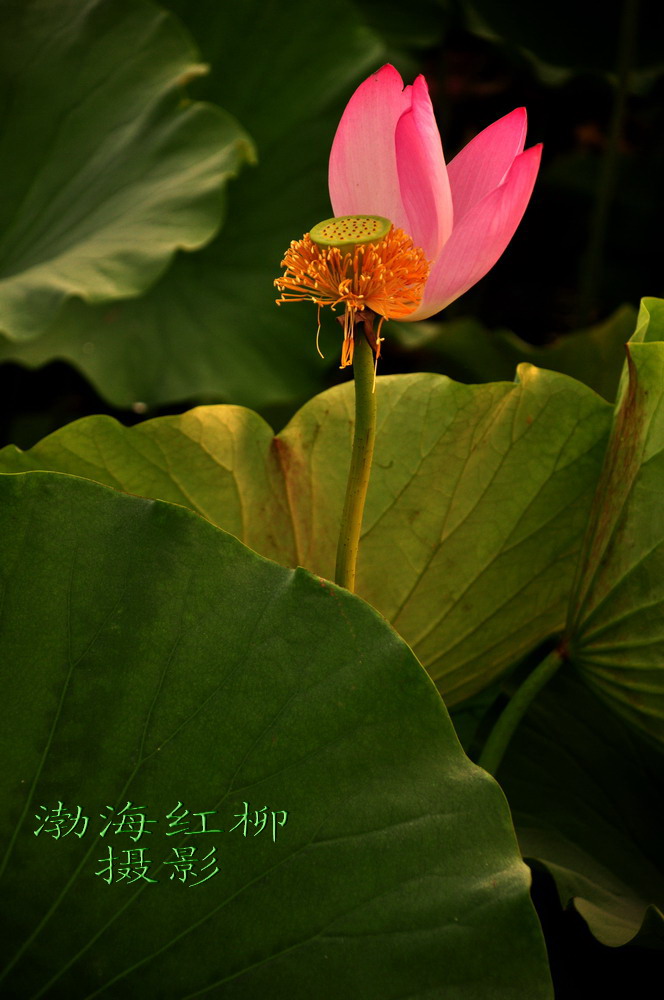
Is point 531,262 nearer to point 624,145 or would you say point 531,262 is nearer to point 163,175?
point 624,145

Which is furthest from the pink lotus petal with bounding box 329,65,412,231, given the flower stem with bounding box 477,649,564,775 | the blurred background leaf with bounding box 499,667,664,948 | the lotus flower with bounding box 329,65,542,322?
the blurred background leaf with bounding box 499,667,664,948

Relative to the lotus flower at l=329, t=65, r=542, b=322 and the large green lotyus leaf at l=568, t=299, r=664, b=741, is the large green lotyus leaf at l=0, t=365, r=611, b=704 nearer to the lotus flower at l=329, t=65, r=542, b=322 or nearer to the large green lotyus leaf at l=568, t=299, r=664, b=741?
the large green lotyus leaf at l=568, t=299, r=664, b=741

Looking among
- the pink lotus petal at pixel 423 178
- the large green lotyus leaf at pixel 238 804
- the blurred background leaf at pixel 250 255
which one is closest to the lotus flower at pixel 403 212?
the pink lotus petal at pixel 423 178

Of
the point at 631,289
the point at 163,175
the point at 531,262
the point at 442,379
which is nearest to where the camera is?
the point at 442,379

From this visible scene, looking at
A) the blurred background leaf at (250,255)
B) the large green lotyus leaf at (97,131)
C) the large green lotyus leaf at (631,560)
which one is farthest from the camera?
the blurred background leaf at (250,255)

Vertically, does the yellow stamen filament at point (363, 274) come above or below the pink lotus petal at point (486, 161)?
below

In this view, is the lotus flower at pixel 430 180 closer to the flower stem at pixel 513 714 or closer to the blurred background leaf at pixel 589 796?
the flower stem at pixel 513 714

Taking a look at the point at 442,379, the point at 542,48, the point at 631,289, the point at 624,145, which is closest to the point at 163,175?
the point at 442,379
